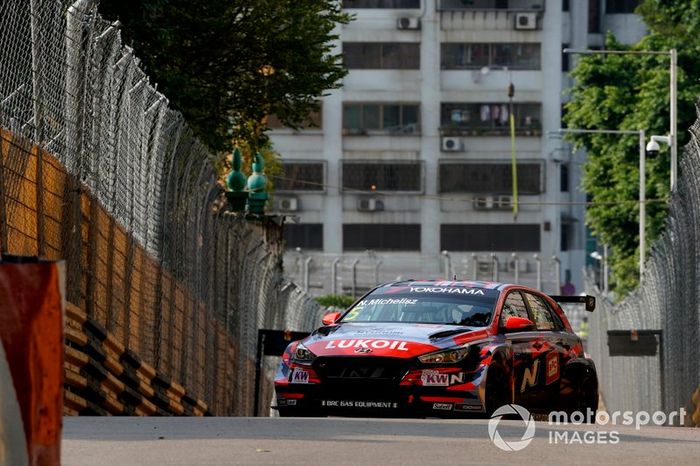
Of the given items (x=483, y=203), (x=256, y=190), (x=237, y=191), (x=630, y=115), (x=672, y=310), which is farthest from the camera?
(x=483, y=203)

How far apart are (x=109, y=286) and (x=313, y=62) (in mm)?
20309

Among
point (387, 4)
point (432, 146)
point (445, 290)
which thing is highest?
point (387, 4)

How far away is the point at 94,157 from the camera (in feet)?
52.0

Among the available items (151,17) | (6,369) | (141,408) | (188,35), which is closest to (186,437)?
(6,369)

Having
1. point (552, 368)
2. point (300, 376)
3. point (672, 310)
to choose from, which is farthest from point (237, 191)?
point (300, 376)

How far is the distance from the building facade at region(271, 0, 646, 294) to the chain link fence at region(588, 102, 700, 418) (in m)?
47.3

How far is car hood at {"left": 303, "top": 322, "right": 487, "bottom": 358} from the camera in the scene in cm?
1517

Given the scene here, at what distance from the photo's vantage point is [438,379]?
49.4 feet

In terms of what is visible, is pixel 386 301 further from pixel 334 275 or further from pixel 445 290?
pixel 334 275

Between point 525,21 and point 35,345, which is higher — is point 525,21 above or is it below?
above

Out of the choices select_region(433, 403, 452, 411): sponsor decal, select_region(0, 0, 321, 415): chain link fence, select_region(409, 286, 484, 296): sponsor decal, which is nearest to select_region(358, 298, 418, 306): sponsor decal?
select_region(409, 286, 484, 296): sponsor decal

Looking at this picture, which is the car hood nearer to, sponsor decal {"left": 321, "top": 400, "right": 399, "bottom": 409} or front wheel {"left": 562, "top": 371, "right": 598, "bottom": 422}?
sponsor decal {"left": 321, "top": 400, "right": 399, "bottom": 409}

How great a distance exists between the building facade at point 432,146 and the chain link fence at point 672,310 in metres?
47.3

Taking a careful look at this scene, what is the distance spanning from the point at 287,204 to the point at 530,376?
69.9 meters
